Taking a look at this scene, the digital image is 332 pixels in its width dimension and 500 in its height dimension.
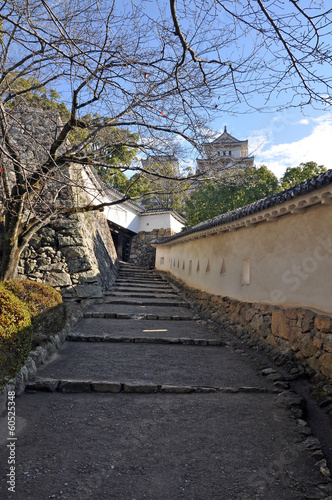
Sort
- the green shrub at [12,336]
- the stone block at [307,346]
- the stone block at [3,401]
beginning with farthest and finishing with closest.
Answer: the stone block at [307,346]
the green shrub at [12,336]
the stone block at [3,401]

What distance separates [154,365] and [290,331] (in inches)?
97.0

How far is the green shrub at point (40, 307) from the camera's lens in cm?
520

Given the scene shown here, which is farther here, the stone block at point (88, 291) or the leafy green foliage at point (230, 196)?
the leafy green foliage at point (230, 196)

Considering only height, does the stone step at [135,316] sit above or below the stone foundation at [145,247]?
below

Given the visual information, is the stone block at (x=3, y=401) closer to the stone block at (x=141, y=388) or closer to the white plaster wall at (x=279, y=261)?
the stone block at (x=141, y=388)

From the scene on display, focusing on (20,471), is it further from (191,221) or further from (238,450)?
(191,221)

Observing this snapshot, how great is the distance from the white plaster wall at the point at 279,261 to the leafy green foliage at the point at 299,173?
7.13m

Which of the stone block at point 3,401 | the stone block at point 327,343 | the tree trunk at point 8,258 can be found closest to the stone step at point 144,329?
the tree trunk at point 8,258

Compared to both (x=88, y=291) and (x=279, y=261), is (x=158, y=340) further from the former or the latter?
(x=88, y=291)

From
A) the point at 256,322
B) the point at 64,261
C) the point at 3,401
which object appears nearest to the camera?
the point at 3,401

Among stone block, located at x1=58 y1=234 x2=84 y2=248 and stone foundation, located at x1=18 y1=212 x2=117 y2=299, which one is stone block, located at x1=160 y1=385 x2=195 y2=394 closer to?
stone foundation, located at x1=18 y1=212 x2=117 y2=299

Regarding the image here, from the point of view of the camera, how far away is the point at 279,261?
5605 mm

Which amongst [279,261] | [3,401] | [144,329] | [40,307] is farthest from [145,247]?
[3,401]

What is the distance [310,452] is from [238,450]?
0.70m
